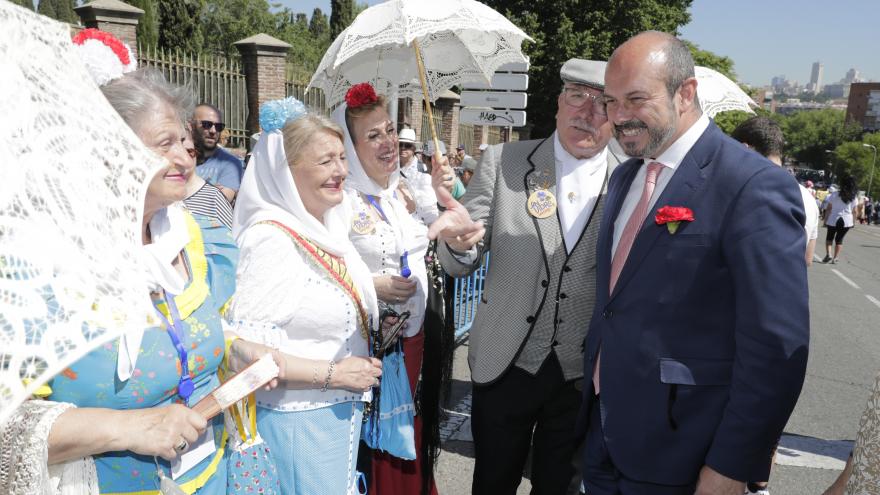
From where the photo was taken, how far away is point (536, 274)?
265 centimetres

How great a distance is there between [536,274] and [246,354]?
4.08ft

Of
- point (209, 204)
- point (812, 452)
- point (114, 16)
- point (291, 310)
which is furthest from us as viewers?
point (114, 16)

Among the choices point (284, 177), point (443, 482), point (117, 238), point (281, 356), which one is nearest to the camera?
point (117, 238)

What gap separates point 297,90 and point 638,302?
10293 mm

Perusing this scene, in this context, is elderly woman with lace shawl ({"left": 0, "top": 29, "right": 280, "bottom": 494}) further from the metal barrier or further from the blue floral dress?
the metal barrier

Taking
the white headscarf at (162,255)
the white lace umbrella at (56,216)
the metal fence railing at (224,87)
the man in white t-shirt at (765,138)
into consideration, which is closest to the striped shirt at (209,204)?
the white headscarf at (162,255)

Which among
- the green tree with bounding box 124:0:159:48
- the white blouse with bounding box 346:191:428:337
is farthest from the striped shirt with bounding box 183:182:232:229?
the green tree with bounding box 124:0:159:48

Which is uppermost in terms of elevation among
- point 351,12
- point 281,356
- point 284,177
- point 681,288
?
point 351,12

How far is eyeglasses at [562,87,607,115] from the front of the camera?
264 cm

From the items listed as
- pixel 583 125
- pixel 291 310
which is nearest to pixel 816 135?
pixel 583 125

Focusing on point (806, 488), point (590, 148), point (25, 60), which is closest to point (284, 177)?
point (590, 148)

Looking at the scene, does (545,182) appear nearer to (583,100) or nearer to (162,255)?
(583,100)

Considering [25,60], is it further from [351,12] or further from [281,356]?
[351,12]

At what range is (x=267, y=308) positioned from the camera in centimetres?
217
